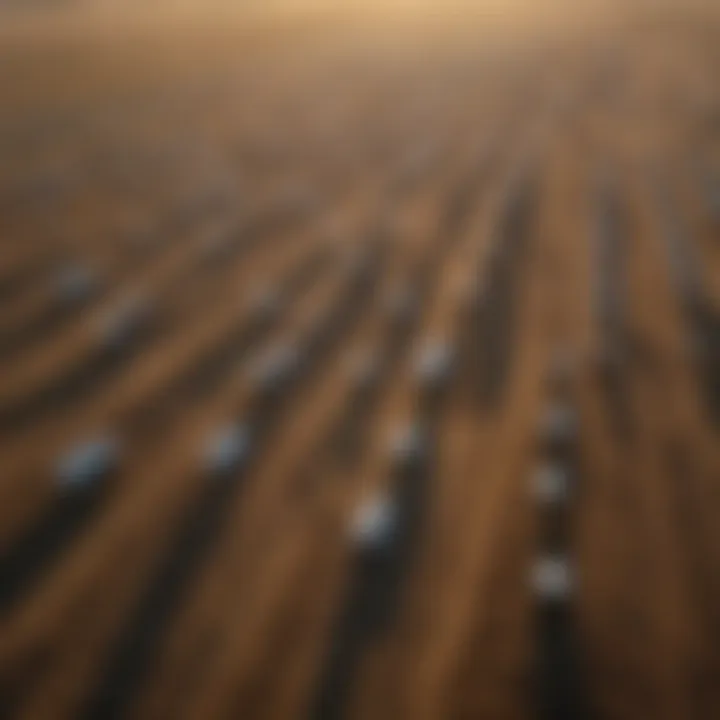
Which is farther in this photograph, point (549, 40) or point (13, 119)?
point (549, 40)

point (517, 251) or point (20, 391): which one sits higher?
point (20, 391)

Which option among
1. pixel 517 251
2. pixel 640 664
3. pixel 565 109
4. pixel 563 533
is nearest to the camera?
pixel 640 664

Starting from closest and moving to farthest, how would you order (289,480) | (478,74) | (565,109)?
(289,480) → (565,109) → (478,74)

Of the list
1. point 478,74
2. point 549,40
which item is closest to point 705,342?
point 478,74

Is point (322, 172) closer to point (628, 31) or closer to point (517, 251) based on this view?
point (517, 251)

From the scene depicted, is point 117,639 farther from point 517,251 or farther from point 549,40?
point 549,40

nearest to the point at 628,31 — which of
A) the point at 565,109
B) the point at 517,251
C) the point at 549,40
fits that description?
the point at 549,40
